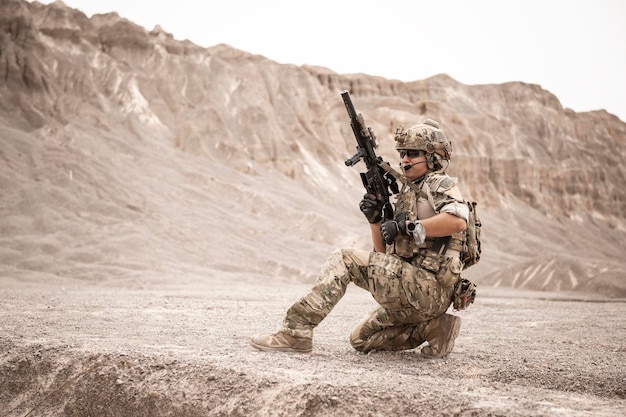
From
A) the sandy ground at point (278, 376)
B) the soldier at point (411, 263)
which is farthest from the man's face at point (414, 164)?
the sandy ground at point (278, 376)

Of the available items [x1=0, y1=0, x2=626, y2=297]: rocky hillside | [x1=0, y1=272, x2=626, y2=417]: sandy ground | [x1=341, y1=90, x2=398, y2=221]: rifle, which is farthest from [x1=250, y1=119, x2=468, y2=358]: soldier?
[x1=0, y1=0, x2=626, y2=297]: rocky hillside

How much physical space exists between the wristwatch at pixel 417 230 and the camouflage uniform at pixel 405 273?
0.18 metres

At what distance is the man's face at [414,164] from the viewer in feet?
15.4

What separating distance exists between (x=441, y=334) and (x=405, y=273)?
66 centimetres

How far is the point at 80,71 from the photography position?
3766 centimetres

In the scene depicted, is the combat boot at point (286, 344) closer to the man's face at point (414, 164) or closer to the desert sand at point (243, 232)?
the desert sand at point (243, 232)

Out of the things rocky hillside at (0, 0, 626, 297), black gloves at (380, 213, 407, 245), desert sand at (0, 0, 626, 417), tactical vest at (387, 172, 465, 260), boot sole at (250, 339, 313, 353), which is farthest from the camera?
rocky hillside at (0, 0, 626, 297)

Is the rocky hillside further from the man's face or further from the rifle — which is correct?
the man's face

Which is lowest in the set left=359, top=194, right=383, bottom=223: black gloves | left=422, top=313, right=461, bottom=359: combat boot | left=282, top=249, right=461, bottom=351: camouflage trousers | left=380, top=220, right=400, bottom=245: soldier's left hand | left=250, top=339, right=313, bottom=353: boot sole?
left=250, top=339, right=313, bottom=353: boot sole

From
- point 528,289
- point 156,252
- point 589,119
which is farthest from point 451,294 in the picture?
point 589,119

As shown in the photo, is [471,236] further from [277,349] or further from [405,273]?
[277,349]

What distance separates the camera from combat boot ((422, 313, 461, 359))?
466cm

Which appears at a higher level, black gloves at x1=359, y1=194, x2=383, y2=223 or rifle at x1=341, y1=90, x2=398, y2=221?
rifle at x1=341, y1=90, x2=398, y2=221

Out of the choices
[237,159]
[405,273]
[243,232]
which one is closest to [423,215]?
[405,273]
